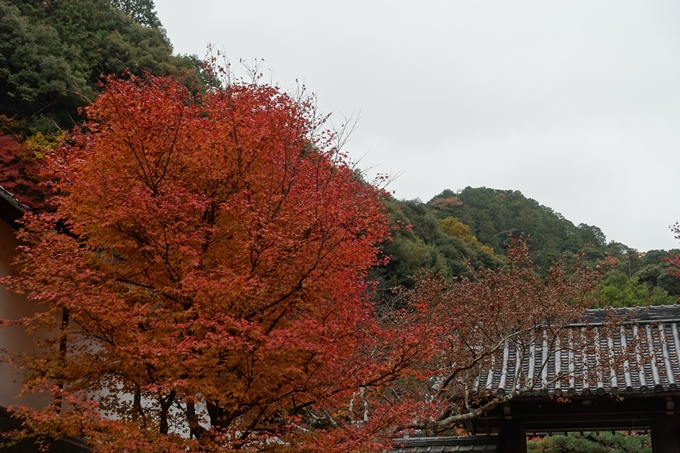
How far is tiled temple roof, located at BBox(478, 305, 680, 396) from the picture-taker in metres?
11.8

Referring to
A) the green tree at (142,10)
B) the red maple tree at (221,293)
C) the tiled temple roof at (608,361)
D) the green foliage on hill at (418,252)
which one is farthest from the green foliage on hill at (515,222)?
the red maple tree at (221,293)

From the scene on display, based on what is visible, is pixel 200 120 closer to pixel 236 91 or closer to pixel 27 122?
pixel 236 91

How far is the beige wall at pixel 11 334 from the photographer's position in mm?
13586

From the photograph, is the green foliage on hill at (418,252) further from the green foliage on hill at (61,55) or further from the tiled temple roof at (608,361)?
the tiled temple roof at (608,361)

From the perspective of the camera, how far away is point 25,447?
45.3 feet

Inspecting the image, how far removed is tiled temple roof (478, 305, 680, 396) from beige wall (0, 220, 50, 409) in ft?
33.9

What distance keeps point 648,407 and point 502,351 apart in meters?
3.36

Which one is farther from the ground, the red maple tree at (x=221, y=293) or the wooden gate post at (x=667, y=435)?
the red maple tree at (x=221, y=293)

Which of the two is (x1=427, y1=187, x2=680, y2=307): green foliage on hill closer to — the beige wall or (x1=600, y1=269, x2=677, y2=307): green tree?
(x1=600, y1=269, x2=677, y2=307): green tree

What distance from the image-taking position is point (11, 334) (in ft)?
46.5

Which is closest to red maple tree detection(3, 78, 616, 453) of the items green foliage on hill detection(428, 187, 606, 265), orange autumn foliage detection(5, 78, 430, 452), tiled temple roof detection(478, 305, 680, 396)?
orange autumn foliage detection(5, 78, 430, 452)

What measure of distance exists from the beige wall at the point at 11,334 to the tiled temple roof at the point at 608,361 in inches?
407

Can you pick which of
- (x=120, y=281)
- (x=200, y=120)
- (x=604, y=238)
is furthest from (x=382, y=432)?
(x=604, y=238)

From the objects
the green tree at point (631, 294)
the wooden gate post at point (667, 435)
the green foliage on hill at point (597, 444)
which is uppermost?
the green tree at point (631, 294)
